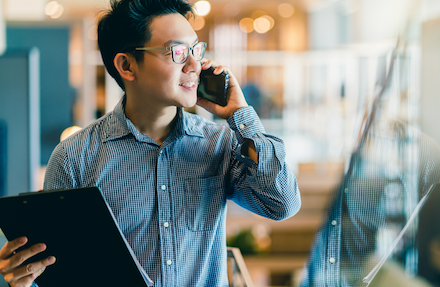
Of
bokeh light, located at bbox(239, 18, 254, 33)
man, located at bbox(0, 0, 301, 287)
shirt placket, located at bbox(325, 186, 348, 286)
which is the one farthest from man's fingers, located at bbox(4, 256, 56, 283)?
bokeh light, located at bbox(239, 18, 254, 33)

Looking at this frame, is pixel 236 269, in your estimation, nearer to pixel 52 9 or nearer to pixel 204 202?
pixel 204 202

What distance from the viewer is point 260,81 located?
17.3 feet

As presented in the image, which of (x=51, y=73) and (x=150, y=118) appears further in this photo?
(x=51, y=73)

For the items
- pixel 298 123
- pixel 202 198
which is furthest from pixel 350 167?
pixel 298 123

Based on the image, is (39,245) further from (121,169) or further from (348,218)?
(348,218)

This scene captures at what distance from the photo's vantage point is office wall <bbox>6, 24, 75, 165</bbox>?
2.42 meters

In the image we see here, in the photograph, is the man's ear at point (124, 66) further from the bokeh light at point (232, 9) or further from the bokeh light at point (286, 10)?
the bokeh light at point (286, 10)

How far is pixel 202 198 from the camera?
3.51ft

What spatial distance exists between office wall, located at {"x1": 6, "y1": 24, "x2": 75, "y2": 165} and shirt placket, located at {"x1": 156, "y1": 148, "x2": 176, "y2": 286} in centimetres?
162

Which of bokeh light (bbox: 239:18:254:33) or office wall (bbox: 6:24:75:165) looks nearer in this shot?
office wall (bbox: 6:24:75:165)

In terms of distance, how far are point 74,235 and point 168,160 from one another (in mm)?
329

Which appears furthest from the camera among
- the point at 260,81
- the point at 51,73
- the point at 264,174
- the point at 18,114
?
the point at 260,81

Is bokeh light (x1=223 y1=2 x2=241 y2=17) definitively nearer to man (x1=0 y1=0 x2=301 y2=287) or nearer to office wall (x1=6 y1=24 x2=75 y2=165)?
office wall (x1=6 y1=24 x2=75 y2=165)

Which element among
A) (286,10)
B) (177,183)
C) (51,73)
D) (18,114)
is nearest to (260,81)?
(286,10)
